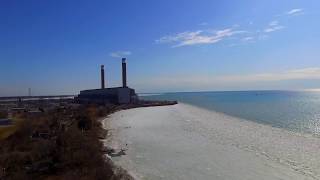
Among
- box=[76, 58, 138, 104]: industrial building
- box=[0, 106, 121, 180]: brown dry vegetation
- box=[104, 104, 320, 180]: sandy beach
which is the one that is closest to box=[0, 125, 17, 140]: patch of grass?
box=[104, 104, 320, 180]: sandy beach

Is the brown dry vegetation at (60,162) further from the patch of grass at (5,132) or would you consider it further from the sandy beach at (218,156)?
the patch of grass at (5,132)

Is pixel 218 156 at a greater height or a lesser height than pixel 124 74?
lesser

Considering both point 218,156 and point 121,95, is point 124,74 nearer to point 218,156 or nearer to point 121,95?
point 121,95

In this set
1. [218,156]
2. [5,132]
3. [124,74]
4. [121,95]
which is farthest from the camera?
[124,74]

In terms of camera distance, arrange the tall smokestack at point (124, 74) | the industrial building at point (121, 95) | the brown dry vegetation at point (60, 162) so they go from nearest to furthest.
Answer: the brown dry vegetation at point (60, 162) → the industrial building at point (121, 95) → the tall smokestack at point (124, 74)

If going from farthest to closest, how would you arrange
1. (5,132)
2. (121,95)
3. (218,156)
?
(121,95)
(5,132)
(218,156)

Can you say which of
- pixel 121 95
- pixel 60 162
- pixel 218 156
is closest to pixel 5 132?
pixel 60 162

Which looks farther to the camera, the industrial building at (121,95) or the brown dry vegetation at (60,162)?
the industrial building at (121,95)

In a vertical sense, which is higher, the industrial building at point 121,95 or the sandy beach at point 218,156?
the industrial building at point 121,95

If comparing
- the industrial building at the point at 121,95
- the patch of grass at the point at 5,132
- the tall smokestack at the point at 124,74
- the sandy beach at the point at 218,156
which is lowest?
the sandy beach at the point at 218,156

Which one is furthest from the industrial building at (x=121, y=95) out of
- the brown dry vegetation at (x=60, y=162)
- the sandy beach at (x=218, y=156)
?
the brown dry vegetation at (x=60, y=162)

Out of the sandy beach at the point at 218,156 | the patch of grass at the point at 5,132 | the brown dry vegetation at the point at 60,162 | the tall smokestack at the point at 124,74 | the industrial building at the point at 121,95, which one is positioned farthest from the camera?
the tall smokestack at the point at 124,74

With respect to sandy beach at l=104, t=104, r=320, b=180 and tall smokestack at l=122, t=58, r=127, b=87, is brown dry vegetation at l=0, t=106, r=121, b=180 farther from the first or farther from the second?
tall smokestack at l=122, t=58, r=127, b=87

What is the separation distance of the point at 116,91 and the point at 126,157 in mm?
68813
